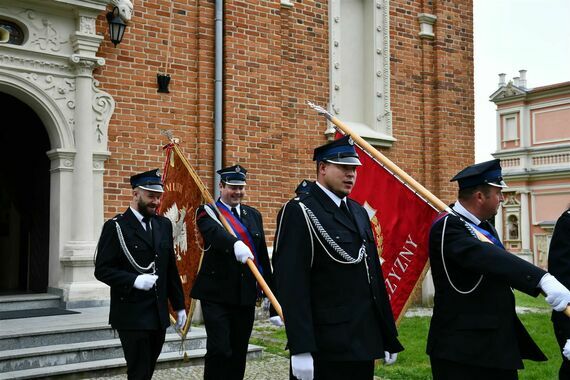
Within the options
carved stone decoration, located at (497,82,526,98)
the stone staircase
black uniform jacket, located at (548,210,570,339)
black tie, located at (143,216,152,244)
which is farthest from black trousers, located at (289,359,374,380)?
carved stone decoration, located at (497,82,526,98)

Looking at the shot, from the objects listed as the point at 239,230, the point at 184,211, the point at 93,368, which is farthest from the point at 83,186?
the point at 239,230

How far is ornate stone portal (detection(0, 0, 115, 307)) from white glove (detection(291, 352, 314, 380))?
6152 millimetres

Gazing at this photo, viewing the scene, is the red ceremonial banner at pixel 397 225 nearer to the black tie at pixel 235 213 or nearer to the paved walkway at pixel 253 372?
the black tie at pixel 235 213

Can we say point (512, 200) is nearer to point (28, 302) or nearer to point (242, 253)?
point (28, 302)

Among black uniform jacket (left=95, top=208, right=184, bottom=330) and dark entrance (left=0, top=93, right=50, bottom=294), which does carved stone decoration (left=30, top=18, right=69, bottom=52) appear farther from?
black uniform jacket (left=95, top=208, right=184, bottom=330)

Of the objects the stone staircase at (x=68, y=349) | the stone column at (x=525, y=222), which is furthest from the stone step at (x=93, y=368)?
the stone column at (x=525, y=222)

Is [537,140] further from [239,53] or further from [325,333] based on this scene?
[325,333]

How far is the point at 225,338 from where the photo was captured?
552 centimetres

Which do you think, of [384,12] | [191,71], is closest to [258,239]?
[191,71]

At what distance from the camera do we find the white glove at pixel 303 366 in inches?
135

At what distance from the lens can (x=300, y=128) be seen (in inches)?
459

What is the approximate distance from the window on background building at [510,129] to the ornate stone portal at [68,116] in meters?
37.6

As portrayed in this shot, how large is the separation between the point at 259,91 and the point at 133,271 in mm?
6045

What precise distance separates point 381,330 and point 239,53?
761 cm
